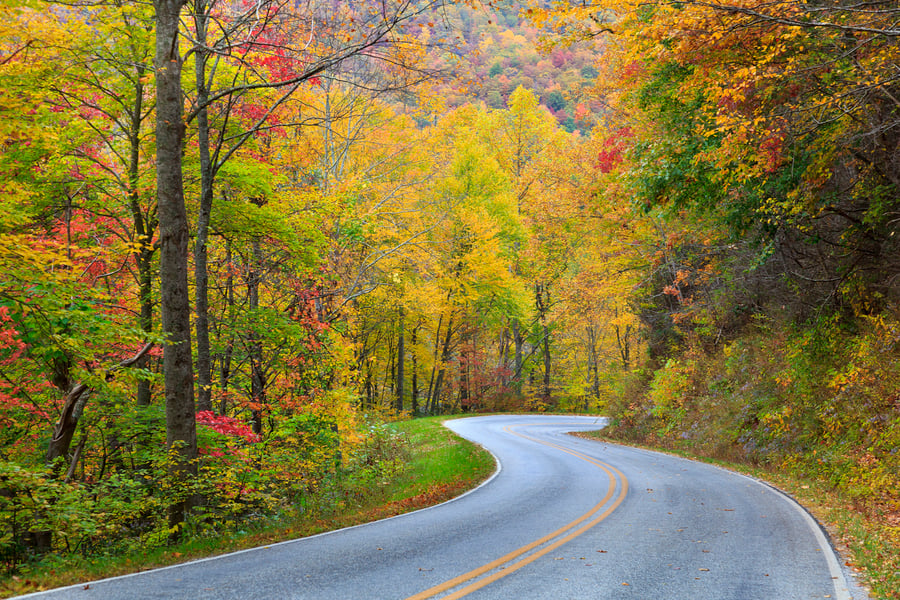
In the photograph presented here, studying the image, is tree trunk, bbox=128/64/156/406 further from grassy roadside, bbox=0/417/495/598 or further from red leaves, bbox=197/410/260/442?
grassy roadside, bbox=0/417/495/598

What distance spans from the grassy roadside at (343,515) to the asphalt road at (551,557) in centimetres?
47

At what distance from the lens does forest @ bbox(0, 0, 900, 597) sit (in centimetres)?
832

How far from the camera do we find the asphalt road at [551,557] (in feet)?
17.3

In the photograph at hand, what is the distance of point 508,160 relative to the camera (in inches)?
1503

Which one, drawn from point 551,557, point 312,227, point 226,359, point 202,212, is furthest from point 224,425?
point 551,557

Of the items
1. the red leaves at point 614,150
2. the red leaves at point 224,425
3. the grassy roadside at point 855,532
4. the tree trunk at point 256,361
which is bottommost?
the grassy roadside at point 855,532

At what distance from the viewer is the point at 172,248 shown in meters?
8.59

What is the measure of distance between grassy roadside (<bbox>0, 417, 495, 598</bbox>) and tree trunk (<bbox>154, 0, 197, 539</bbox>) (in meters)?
1.55

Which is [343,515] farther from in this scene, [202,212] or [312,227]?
[312,227]

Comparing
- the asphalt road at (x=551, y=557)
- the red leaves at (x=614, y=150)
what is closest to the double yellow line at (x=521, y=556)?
the asphalt road at (x=551, y=557)

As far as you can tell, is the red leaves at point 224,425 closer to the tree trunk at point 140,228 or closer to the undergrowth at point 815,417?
the tree trunk at point 140,228

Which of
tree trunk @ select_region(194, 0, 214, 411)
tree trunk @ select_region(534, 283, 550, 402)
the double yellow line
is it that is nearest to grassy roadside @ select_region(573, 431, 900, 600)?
the double yellow line

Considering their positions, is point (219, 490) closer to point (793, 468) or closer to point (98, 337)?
point (98, 337)

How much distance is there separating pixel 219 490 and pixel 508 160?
32159mm
